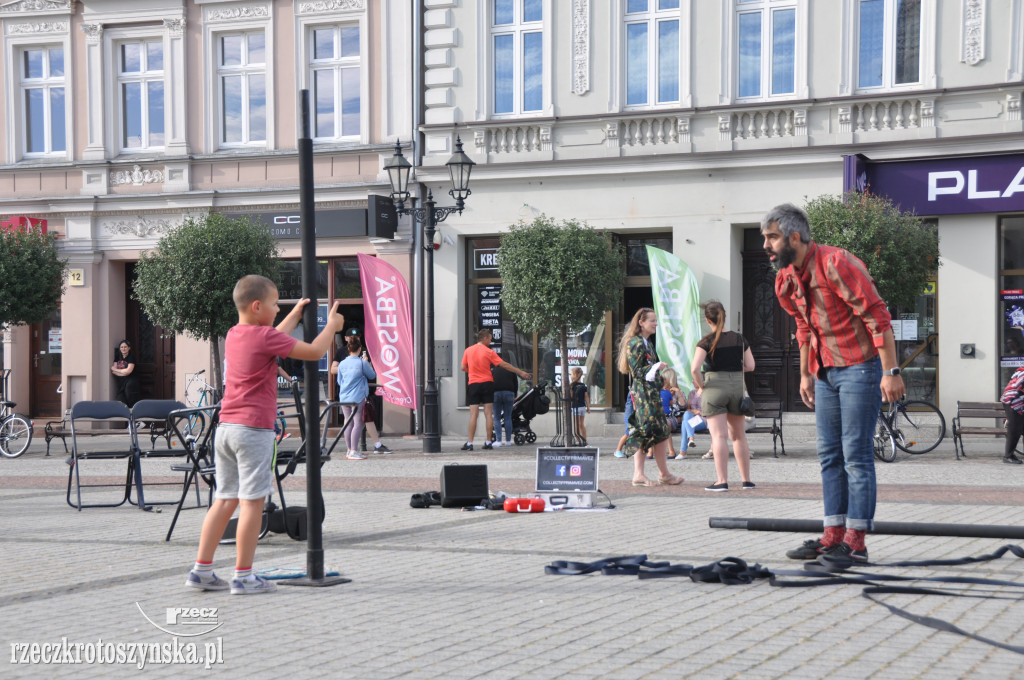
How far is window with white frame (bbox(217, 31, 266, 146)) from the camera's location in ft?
78.2

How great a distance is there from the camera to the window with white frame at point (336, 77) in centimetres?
2338

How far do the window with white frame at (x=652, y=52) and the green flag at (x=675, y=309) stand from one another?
3.62 metres

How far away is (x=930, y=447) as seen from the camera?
17.0 meters

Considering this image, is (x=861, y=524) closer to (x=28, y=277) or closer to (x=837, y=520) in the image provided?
(x=837, y=520)

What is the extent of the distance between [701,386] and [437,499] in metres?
2.89

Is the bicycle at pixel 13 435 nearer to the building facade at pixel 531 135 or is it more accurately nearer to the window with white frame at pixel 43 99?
the building facade at pixel 531 135

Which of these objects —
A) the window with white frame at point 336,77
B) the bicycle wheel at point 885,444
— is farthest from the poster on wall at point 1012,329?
the window with white frame at point 336,77

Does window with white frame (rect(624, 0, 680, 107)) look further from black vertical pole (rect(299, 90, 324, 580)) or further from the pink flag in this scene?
black vertical pole (rect(299, 90, 324, 580))

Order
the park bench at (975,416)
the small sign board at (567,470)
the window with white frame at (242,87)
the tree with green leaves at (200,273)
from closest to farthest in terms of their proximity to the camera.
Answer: the small sign board at (567,470)
the park bench at (975,416)
the tree with green leaves at (200,273)
the window with white frame at (242,87)

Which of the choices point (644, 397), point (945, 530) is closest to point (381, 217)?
point (644, 397)

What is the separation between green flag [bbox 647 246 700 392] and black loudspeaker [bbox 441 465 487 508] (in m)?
7.57

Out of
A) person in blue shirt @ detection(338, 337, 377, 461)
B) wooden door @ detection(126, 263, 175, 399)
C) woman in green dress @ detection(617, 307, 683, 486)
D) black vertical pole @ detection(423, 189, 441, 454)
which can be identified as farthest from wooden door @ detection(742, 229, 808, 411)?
wooden door @ detection(126, 263, 175, 399)

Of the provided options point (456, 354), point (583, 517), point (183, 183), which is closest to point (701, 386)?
point (583, 517)

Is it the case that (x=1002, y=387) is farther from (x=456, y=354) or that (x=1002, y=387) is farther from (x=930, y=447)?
(x=456, y=354)
